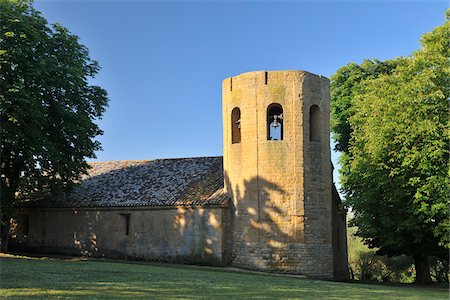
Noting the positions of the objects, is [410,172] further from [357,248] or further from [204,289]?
[357,248]

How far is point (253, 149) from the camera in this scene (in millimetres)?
25438

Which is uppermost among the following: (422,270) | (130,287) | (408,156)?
(408,156)

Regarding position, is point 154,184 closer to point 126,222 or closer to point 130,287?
point 126,222

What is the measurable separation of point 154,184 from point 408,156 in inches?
603

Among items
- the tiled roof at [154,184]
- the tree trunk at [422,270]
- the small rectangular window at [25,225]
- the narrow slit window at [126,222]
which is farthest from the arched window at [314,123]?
the small rectangular window at [25,225]

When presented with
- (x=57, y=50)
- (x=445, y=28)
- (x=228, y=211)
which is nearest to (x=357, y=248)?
(x=228, y=211)

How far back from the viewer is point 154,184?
3033 centimetres

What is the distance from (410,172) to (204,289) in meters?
12.1

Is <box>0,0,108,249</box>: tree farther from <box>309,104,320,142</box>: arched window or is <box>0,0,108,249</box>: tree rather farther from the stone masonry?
<box>309,104,320,142</box>: arched window

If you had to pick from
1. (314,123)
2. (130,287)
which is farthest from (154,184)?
(130,287)

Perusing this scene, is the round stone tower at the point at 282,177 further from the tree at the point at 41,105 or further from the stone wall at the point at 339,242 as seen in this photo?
the tree at the point at 41,105

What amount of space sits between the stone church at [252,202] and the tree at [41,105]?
3.90 metres

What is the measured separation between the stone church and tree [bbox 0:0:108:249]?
12.8 ft

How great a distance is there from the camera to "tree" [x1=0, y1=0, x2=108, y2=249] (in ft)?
79.2
